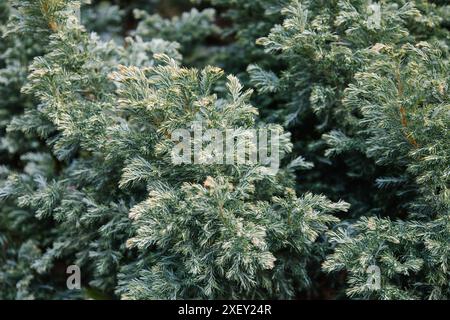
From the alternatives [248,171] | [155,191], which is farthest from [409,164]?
[155,191]

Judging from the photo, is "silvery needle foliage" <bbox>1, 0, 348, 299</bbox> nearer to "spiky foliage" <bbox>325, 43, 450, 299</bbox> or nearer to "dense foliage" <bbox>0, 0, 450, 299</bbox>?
"dense foliage" <bbox>0, 0, 450, 299</bbox>

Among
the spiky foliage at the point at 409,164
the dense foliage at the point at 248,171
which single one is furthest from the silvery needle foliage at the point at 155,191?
the spiky foliage at the point at 409,164

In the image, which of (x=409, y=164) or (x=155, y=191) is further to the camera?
(x=409, y=164)

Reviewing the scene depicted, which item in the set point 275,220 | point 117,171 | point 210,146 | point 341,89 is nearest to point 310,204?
point 275,220

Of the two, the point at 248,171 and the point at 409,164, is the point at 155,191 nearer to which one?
the point at 248,171

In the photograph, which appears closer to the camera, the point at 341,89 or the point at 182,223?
the point at 182,223

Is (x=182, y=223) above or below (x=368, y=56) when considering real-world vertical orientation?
below

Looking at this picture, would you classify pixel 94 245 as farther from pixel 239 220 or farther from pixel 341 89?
pixel 341 89

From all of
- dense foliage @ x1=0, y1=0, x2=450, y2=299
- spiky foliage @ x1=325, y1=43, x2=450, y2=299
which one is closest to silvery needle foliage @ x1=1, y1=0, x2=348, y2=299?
dense foliage @ x1=0, y1=0, x2=450, y2=299

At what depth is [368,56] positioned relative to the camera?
2447 millimetres

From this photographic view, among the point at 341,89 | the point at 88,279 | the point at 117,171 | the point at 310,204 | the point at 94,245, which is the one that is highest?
the point at 341,89

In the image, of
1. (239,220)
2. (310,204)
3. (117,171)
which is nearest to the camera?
(239,220)

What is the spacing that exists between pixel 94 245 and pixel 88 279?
680mm

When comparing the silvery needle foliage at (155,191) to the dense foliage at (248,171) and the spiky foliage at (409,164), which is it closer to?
the dense foliage at (248,171)
